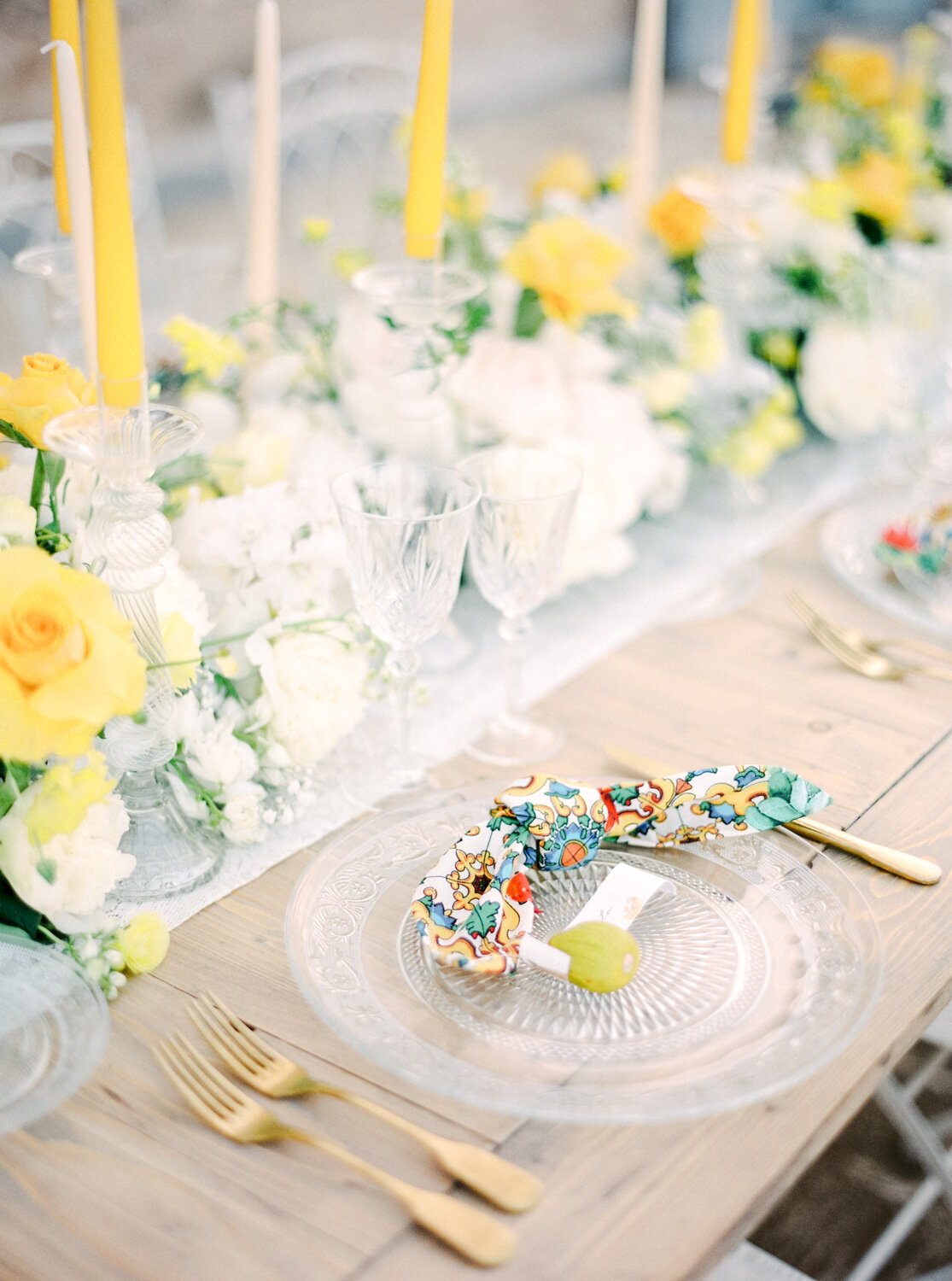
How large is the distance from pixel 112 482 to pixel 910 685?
744mm

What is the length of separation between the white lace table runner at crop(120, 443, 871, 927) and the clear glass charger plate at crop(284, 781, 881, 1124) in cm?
8

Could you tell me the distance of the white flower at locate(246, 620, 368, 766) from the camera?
90cm

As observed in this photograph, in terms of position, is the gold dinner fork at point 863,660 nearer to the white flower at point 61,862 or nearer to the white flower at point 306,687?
the white flower at point 306,687

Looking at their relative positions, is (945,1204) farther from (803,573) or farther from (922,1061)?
(803,573)

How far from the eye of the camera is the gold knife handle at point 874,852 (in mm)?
869

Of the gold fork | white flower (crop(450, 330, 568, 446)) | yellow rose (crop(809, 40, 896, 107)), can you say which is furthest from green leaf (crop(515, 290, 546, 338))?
yellow rose (crop(809, 40, 896, 107))

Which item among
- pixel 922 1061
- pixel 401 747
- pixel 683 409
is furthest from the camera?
pixel 922 1061

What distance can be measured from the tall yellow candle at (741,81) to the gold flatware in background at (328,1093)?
42.6 inches

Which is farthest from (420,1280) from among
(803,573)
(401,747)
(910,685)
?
(803,573)

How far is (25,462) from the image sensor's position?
35.0 inches

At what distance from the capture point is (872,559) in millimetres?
1352

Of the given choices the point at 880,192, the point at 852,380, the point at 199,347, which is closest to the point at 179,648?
→ the point at 199,347

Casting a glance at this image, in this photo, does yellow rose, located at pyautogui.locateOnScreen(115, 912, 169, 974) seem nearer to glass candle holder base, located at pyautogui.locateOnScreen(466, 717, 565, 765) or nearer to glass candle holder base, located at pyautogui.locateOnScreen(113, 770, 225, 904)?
glass candle holder base, located at pyautogui.locateOnScreen(113, 770, 225, 904)

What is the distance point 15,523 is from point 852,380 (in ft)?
3.70
